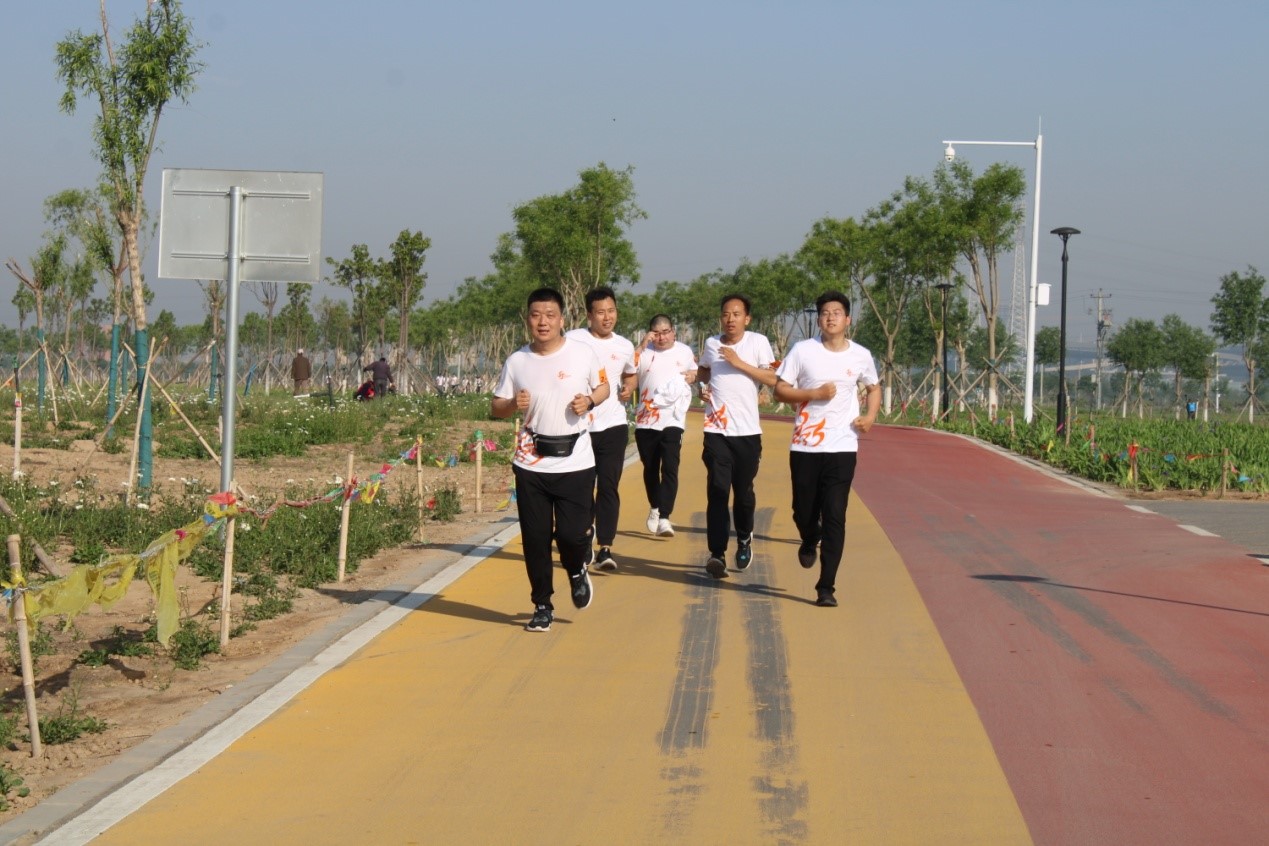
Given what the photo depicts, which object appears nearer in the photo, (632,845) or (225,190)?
(632,845)

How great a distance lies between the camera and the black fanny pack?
790 centimetres

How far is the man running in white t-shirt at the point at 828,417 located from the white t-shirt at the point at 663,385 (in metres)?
1.93

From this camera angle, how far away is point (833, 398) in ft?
29.6

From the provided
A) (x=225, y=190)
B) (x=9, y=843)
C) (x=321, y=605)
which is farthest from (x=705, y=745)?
(x=225, y=190)

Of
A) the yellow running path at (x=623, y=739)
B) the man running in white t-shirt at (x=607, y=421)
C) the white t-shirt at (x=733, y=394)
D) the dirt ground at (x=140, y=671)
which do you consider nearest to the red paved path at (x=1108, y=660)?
the yellow running path at (x=623, y=739)

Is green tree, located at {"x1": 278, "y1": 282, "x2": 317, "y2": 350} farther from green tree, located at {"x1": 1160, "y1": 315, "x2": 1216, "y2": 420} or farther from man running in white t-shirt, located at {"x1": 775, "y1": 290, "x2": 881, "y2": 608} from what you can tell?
man running in white t-shirt, located at {"x1": 775, "y1": 290, "x2": 881, "y2": 608}

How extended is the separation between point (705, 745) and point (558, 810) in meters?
1.00

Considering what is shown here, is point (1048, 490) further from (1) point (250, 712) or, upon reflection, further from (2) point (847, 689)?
(1) point (250, 712)

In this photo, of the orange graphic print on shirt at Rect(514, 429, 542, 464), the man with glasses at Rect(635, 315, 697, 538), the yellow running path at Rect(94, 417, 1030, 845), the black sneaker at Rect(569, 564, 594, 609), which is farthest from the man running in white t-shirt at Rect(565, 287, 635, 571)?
the orange graphic print on shirt at Rect(514, 429, 542, 464)

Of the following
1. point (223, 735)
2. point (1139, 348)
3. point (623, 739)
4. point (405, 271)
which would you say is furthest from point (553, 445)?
point (1139, 348)

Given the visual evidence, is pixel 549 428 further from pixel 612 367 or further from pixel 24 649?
pixel 24 649

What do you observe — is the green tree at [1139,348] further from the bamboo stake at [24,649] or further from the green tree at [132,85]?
the bamboo stake at [24,649]

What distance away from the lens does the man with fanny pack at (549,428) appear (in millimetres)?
7922

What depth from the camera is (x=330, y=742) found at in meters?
5.95
